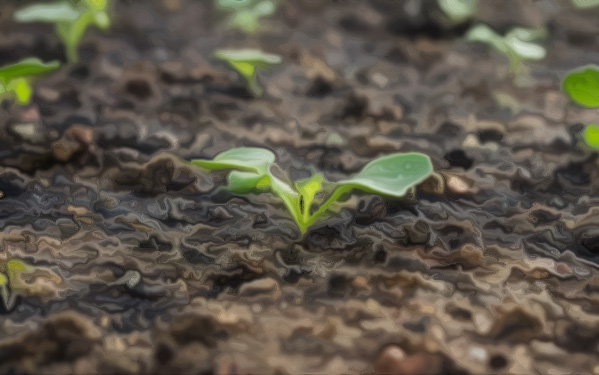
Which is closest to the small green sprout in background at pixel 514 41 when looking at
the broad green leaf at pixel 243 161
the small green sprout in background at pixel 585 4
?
the small green sprout in background at pixel 585 4

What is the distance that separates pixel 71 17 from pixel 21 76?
344 millimetres

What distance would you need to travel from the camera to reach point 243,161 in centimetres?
80

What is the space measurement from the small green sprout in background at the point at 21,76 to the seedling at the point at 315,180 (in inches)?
15.1

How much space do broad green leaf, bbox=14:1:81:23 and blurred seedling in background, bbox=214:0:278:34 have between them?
39 centimetres

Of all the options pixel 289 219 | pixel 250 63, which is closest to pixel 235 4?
pixel 250 63

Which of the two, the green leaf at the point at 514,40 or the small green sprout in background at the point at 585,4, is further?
the small green sprout in background at the point at 585,4

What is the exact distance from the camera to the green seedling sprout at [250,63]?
46.4 inches

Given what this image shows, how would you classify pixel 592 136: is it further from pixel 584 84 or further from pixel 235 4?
pixel 235 4

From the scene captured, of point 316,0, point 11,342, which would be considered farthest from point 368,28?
point 11,342

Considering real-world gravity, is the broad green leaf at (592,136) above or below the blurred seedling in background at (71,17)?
below

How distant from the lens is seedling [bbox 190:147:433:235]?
2.47ft

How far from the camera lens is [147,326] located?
0.62 metres

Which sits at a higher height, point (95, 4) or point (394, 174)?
point (95, 4)

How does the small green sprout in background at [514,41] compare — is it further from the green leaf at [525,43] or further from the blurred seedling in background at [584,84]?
the blurred seedling in background at [584,84]
